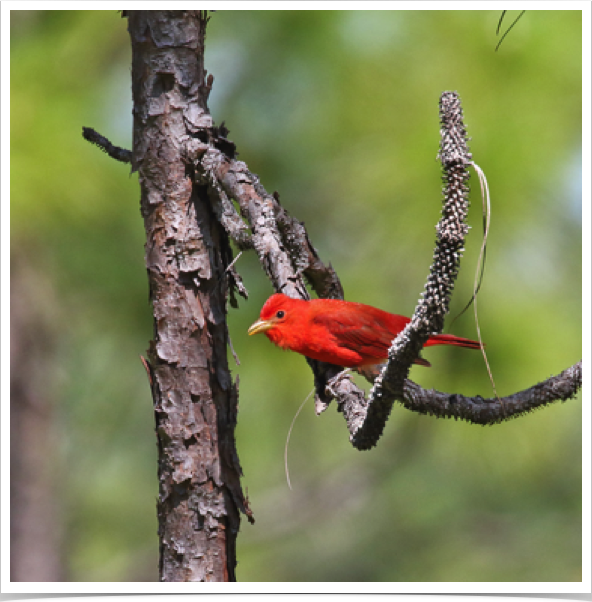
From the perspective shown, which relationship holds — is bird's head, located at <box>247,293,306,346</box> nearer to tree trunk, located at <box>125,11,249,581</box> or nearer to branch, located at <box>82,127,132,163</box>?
tree trunk, located at <box>125,11,249,581</box>

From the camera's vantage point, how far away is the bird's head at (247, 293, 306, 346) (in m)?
1.50

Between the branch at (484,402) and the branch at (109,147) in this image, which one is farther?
the branch at (109,147)

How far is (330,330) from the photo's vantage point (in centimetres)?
155

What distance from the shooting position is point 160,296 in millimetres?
1439

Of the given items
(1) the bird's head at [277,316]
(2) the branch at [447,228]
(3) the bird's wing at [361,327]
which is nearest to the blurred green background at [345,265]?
(3) the bird's wing at [361,327]

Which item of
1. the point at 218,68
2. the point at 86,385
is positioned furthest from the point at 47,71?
the point at 86,385

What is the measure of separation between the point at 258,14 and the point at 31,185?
4.14 ft

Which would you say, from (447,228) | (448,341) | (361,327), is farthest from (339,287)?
(447,228)

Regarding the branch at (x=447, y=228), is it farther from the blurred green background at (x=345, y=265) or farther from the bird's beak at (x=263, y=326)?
the blurred green background at (x=345, y=265)

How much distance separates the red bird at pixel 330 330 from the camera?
1.53 metres

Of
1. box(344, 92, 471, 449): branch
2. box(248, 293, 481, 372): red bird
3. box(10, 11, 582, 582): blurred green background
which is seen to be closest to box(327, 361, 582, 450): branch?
box(344, 92, 471, 449): branch

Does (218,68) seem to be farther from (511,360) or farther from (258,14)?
(511,360)

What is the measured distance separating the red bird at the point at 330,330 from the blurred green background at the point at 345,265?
646 mm

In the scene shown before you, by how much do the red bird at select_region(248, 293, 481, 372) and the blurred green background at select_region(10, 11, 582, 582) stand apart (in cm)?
65
